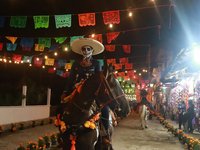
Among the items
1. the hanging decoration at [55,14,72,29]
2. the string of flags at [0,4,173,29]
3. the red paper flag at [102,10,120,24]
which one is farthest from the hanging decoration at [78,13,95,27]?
the red paper flag at [102,10,120,24]

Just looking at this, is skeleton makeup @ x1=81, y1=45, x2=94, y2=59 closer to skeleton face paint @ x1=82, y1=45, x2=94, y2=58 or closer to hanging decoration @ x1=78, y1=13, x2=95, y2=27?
skeleton face paint @ x1=82, y1=45, x2=94, y2=58

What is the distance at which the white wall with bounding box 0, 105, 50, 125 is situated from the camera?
1216 cm

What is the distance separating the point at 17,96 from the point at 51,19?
6.89 metres

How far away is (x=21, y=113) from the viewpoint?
13.9m

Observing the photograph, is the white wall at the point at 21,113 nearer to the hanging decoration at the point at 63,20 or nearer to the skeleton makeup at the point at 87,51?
the hanging decoration at the point at 63,20

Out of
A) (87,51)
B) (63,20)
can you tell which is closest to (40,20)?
(63,20)

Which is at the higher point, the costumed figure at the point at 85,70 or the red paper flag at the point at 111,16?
the red paper flag at the point at 111,16

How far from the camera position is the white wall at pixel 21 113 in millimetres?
12156

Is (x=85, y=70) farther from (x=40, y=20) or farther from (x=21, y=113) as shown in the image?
(x=21, y=113)

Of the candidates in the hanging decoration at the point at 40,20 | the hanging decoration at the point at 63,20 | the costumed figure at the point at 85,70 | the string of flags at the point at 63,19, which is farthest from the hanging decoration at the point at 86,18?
the costumed figure at the point at 85,70

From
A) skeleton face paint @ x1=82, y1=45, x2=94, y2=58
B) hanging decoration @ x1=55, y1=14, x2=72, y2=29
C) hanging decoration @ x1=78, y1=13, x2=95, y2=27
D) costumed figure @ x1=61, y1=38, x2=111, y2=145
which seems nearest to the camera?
costumed figure @ x1=61, y1=38, x2=111, y2=145

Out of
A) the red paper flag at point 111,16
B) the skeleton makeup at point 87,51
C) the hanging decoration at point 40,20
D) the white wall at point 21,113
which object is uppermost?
the red paper flag at point 111,16

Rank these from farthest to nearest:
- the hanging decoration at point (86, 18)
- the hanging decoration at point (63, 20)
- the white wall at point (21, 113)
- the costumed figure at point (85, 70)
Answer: the white wall at point (21, 113) < the hanging decoration at point (86, 18) < the hanging decoration at point (63, 20) < the costumed figure at point (85, 70)

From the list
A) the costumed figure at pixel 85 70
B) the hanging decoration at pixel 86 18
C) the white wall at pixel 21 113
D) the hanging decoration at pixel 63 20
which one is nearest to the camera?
the costumed figure at pixel 85 70
